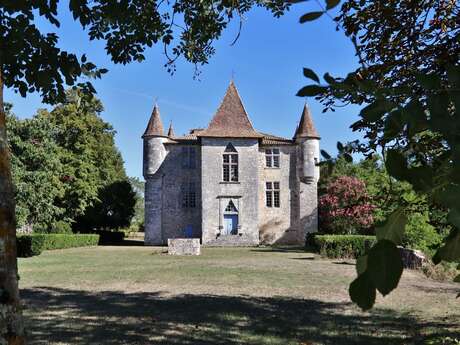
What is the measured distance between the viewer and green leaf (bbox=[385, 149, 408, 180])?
2.80 feet

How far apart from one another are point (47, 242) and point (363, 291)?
102 feet

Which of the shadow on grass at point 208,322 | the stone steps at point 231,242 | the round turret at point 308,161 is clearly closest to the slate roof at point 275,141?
the round turret at point 308,161

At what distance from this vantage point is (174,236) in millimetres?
38094

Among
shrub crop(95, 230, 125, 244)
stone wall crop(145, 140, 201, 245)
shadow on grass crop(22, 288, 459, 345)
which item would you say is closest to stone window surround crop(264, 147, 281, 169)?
stone wall crop(145, 140, 201, 245)

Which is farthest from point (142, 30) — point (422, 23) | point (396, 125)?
point (396, 125)

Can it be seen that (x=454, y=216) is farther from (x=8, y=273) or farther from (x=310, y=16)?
(x=8, y=273)

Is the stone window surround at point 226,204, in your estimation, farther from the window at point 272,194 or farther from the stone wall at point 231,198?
the window at point 272,194

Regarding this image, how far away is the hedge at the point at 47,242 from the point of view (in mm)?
25094

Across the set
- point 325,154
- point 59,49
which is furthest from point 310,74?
point 59,49

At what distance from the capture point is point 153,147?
126ft

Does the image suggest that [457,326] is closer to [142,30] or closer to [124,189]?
[142,30]

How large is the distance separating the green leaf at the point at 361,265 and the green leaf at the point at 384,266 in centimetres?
1

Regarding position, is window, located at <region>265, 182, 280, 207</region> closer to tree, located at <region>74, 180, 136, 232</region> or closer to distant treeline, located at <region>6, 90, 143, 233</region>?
distant treeline, located at <region>6, 90, 143, 233</region>

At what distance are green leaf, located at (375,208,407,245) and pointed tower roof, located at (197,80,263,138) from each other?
35.9 m
